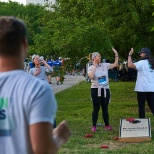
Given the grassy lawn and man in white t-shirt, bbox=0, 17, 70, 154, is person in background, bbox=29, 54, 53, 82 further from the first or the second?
man in white t-shirt, bbox=0, 17, 70, 154

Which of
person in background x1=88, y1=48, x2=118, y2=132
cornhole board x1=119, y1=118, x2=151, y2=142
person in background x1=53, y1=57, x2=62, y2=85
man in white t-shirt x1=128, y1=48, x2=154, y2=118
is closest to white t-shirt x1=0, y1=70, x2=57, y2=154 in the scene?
cornhole board x1=119, y1=118, x2=151, y2=142

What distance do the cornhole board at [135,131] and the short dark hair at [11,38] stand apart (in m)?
7.95

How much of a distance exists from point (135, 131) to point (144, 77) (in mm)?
1791

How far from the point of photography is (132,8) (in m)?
19.8

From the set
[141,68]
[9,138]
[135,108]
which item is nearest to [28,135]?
[9,138]

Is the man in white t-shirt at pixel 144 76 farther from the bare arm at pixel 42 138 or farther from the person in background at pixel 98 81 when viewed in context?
Result: the bare arm at pixel 42 138

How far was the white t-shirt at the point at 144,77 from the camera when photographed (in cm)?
1233

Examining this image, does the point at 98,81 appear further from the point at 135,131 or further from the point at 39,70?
the point at 135,131

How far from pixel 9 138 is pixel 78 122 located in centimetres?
1107

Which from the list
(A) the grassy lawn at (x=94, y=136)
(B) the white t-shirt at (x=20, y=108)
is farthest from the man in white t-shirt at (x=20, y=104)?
(A) the grassy lawn at (x=94, y=136)

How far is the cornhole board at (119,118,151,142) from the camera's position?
35.4 ft

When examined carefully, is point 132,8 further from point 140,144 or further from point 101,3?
point 140,144

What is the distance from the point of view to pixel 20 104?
9.74 ft

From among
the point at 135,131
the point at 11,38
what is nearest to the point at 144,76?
the point at 135,131
